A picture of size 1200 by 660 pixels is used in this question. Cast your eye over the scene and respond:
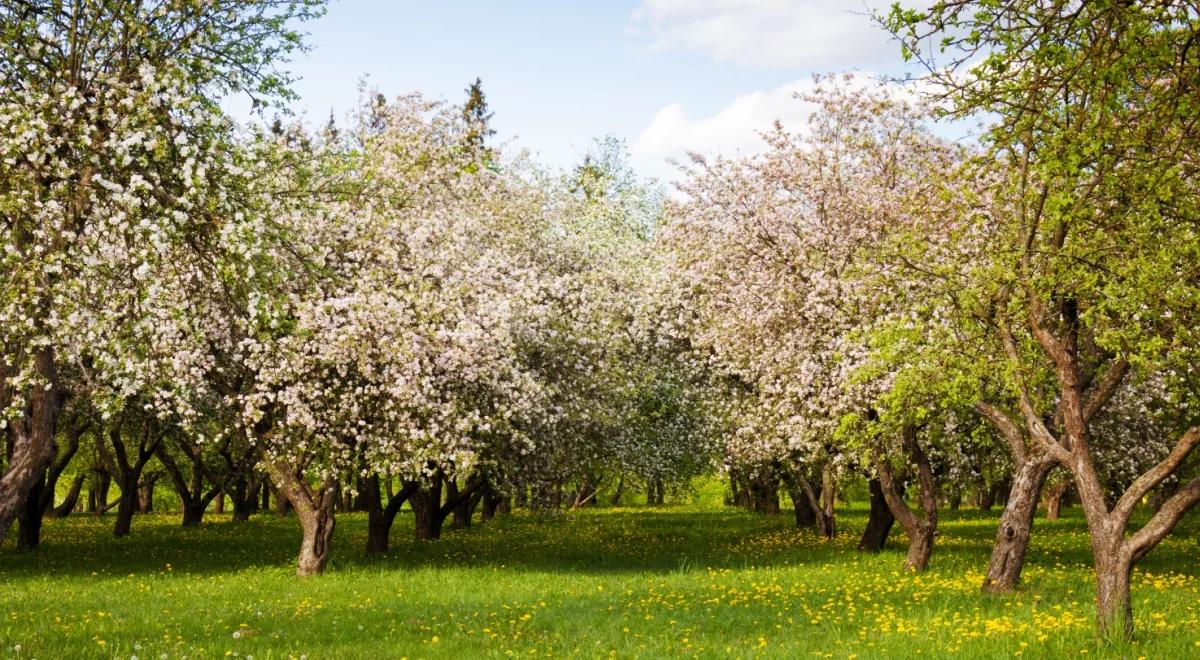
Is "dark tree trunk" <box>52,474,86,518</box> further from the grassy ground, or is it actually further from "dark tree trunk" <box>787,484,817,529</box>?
"dark tree trunk" <box>787,484,817,529</box>

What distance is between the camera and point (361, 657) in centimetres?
1386

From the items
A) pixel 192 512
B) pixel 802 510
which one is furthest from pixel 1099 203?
pixel 192 512

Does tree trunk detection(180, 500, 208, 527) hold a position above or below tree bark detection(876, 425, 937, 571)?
below

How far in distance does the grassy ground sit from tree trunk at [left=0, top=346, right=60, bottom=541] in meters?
1.85

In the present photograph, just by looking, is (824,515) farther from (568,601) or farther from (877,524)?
(568,601)

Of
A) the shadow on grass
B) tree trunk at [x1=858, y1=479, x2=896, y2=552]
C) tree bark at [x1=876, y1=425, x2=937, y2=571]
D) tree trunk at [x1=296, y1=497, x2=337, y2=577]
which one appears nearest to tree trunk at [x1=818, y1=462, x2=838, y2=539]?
the shadow on grass

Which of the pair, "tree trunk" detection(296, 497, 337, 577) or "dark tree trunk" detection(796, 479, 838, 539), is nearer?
"tree trunk" detection(296, 497, 337, 577)

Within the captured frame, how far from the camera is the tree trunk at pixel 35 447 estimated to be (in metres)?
13.0

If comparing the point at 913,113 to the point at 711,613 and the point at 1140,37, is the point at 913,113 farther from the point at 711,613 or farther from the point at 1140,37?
the point at 1140,37

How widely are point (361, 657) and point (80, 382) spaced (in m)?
13.1

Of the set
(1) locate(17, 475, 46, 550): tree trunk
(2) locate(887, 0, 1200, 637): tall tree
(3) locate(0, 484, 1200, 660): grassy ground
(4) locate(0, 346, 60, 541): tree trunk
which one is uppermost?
(2) locate(887, 0, 1200, 637): tall tree

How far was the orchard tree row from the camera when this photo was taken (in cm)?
1222

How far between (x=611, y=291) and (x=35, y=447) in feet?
72.8

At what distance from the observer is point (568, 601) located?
19328 millimetres
